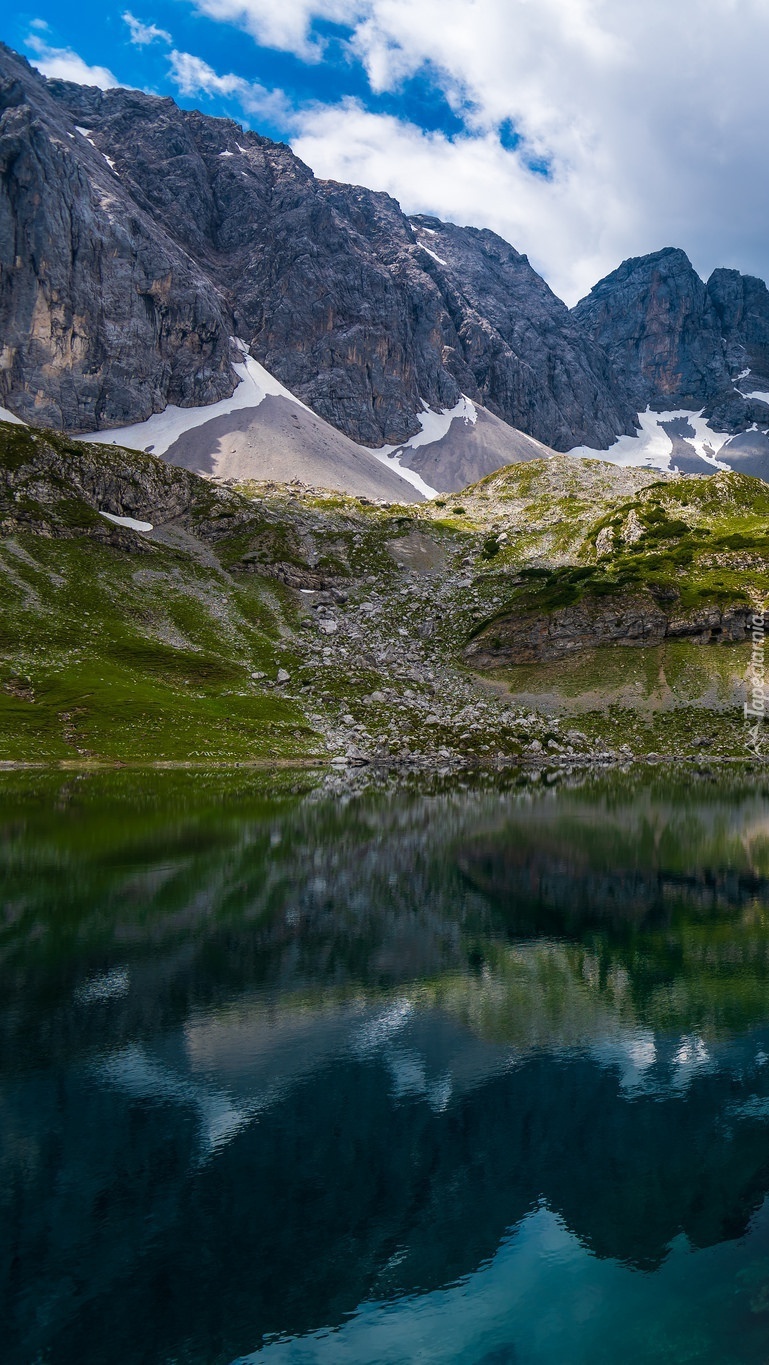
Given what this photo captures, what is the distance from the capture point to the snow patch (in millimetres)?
159625

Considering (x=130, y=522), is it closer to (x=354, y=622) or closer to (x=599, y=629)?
(x=354, y=622)

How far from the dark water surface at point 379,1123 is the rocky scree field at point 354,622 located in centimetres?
5866

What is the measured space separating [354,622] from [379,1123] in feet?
420

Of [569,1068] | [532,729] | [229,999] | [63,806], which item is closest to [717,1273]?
[569,1068]

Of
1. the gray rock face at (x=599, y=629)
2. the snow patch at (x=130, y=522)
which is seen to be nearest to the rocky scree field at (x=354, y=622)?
the gray rock face at (x=599, y=629)

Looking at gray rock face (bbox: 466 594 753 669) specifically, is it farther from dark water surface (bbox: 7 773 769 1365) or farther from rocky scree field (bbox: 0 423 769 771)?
dark water surface (bbox: 7 773 769 1365)

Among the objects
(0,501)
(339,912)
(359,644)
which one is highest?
(0,501)

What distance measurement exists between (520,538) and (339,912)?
157492 mm

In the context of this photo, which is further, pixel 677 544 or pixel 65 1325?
pixel 677 544

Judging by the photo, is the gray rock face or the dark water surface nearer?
the dark water surface

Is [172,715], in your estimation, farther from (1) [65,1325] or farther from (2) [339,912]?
(1) [65,1325]

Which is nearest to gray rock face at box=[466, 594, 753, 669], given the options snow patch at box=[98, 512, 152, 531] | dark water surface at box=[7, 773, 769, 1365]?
snow patch at box=[98, 512, 152, 531]

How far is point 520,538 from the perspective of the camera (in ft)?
601

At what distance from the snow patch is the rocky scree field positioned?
138 cm
